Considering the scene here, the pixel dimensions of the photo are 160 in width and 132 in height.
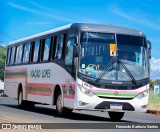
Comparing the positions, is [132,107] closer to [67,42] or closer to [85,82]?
[85,82]

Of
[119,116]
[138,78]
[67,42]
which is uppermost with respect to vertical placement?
[67,42]

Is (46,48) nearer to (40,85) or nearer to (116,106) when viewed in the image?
(40,85)

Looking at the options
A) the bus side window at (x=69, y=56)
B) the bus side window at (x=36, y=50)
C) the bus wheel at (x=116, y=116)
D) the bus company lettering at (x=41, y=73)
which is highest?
the bus side window at (x=36, y=50)

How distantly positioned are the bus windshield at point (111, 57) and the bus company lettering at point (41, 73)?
3.77m

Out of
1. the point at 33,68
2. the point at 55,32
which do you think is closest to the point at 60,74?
the point at 55,32

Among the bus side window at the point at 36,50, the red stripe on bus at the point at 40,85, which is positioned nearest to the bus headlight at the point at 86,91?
the red stripe on bus at the point at 40,85

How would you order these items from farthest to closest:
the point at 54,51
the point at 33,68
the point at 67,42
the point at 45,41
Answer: the point at 33,68, the point at 45,41, the point at 54,51, the point at 67,42

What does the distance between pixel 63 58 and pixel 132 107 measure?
3381 millimetres

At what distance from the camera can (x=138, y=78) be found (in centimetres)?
1973

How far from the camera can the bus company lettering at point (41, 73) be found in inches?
909

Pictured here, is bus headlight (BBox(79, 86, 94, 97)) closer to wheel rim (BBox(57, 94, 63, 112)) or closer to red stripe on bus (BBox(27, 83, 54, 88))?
wheel rim (BBox(57, 94, 63, 112))

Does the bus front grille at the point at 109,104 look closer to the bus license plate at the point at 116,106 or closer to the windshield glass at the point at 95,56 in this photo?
the bus license plate at the point at 116,106

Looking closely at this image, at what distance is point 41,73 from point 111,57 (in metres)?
5.40

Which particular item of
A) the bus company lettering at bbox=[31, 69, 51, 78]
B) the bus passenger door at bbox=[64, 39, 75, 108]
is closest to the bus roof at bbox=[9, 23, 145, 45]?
the bus passenger door at bbox=[64, 39, 75, 108]
